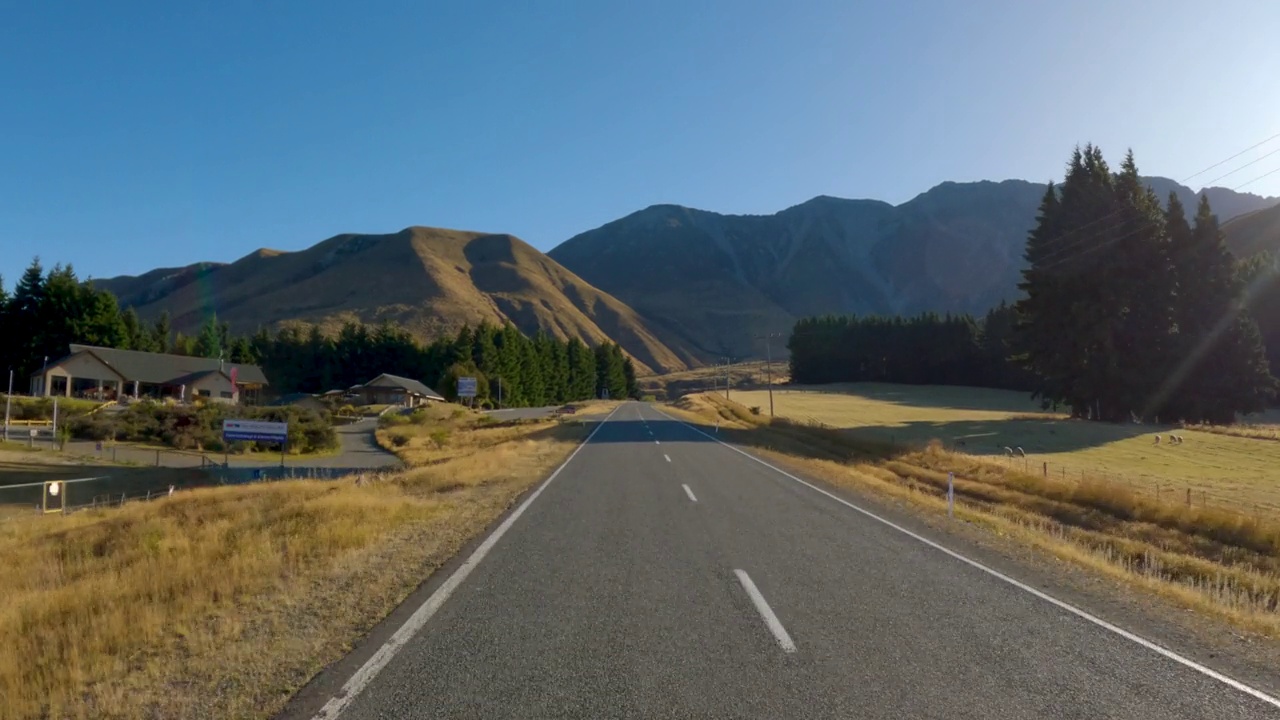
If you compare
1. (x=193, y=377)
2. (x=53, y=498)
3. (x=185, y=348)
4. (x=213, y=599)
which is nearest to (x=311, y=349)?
(x=185, y=348)

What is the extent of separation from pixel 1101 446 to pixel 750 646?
135ft

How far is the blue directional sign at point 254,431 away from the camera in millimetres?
44062

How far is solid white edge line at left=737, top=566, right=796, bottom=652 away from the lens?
21.4 ft

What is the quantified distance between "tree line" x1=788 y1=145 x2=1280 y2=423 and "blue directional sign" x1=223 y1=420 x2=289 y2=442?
47.7 m

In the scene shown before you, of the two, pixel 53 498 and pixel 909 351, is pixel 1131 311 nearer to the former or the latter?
pixel 53 498

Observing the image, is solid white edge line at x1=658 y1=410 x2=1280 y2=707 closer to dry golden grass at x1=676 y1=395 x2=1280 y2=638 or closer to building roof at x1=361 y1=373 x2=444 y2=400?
dry golden grass at x1=676 y1=395 x2=1280 y2=638

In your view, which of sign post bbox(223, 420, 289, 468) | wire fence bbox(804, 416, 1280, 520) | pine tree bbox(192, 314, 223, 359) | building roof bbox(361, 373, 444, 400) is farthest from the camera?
pine tree bbox(192, 314, 223, 359)

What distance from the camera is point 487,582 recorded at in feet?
28.5

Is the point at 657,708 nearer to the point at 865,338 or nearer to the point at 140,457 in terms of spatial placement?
the point at 140,457

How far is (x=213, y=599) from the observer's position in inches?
310

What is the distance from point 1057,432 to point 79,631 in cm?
4978

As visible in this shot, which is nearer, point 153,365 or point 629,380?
point 153,365

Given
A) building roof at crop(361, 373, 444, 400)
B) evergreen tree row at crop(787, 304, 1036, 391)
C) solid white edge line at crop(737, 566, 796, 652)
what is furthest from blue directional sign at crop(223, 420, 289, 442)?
evergreen tree row at crop(787, 304, 1036, 391)

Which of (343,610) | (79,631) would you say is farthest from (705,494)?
(79,631)
